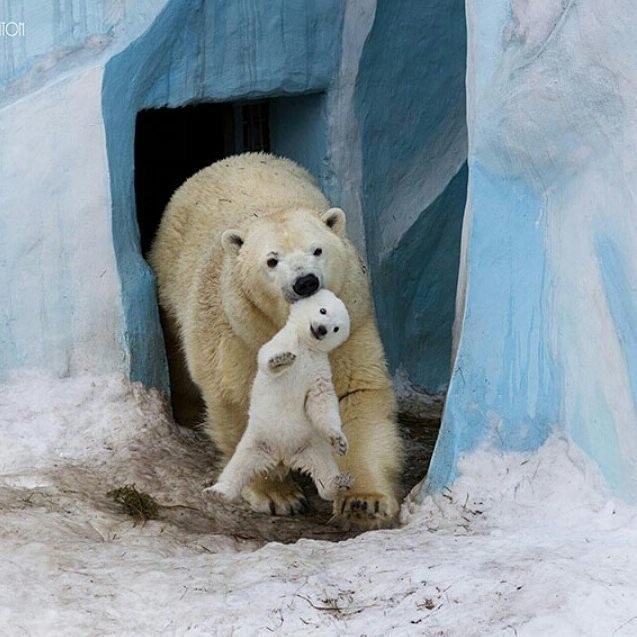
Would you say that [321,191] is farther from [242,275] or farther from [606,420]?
[606,420]

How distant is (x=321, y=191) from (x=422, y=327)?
980 mm

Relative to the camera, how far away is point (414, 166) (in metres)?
6.96

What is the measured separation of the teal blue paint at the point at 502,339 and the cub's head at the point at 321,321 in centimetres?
46

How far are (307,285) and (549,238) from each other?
0.93 m

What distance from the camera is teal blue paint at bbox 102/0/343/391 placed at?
19.6 ft

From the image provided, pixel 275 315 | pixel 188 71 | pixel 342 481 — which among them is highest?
pixel 188 71

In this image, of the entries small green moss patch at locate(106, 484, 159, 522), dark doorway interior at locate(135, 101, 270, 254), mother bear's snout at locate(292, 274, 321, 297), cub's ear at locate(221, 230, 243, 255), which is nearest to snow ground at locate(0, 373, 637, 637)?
small green moss patch at locate(106, 484, 159, 522)

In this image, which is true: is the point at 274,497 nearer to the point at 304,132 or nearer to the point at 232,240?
the point at 232,240

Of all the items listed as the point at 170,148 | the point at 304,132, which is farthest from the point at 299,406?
the point at 170,148

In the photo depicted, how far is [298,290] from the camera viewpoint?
4.87 m

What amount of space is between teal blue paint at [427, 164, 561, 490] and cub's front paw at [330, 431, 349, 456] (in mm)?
388

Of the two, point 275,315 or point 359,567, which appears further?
point 275,315

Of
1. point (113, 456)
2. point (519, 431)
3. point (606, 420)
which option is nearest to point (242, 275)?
point (113, 456)

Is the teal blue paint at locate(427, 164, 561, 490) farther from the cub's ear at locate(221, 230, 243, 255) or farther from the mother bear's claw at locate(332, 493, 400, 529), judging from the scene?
the cub's ear at locate(221, 230, 243, 255)
